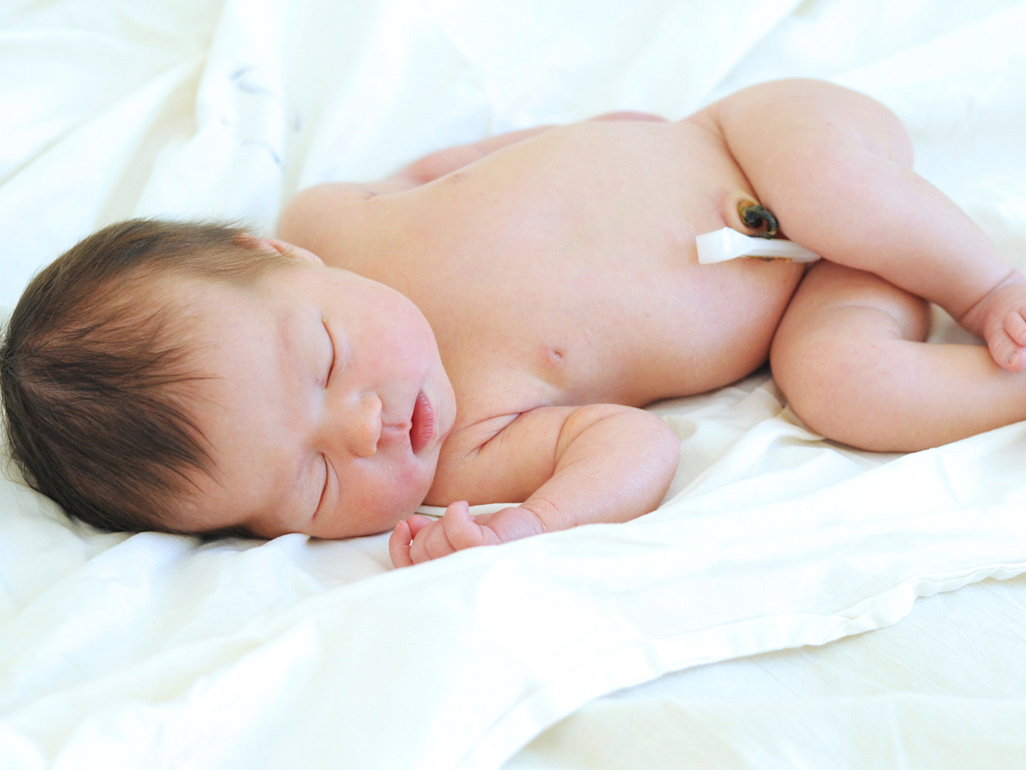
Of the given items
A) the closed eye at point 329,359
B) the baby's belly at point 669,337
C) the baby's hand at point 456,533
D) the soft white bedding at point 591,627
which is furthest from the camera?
the baby's belly at point 669,337

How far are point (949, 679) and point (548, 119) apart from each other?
1194 mm

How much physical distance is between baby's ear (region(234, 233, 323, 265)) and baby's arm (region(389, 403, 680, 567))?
0.92 feet

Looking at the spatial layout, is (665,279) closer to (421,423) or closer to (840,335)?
(840,335)

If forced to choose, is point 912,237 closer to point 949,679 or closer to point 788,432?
point 788,432

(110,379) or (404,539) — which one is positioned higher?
(110,379)

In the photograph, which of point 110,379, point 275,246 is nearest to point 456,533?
point 110,379

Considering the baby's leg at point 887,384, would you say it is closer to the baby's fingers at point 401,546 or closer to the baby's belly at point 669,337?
the baby's belly at point 669,337

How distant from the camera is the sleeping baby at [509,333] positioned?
0.83 metres

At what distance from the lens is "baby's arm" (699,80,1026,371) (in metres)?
1.03

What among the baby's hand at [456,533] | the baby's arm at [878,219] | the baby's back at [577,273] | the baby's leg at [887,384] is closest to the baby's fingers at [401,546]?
the baby's hand at [456,533]

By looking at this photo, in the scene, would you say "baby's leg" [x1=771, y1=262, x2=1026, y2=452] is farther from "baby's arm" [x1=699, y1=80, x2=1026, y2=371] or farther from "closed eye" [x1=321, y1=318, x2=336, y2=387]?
"closed eye" [x1=321, y1=318, x2=336, y2=387]

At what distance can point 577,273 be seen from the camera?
3.59 feet

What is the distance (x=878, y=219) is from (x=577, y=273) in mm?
362

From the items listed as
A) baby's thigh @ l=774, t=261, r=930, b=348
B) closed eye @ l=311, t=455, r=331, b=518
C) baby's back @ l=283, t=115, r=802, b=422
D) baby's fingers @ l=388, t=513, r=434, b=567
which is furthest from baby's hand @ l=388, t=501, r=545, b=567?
baby's thigh @ l=774, t=261, r=930, b=348
